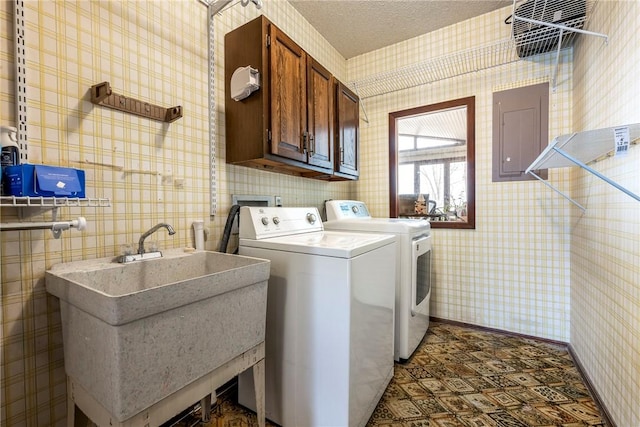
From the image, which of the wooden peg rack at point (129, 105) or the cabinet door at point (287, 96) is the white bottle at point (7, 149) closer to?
the wooden peg rack at point (129, 105)

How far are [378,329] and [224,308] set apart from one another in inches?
34.1

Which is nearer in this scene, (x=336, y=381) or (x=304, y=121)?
(x=336, y=381)

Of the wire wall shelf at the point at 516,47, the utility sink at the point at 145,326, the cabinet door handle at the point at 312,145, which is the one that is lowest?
the utility sink at the point at 145,326

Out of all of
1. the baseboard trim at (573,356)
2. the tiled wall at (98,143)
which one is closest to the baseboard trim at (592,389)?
the baseboard trim at (573,356)

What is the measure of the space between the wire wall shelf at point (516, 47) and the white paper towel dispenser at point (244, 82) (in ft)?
5.11

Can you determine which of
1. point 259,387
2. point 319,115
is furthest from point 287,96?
point 259,387

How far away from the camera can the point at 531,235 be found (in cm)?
234

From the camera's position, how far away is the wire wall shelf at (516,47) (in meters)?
1.84

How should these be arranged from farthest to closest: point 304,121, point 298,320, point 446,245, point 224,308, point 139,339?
1. point 446,245
2. point 304,121
3. point 298,320
4. point 224,308
5. point 139,339

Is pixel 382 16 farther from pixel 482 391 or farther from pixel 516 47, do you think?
pixel 482 391

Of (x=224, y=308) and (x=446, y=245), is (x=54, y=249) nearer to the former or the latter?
(x=224, y=308)

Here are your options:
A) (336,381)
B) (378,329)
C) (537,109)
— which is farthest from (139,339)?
(537,109)

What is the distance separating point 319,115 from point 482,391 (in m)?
2.08

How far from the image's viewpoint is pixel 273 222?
1702 millimetres
